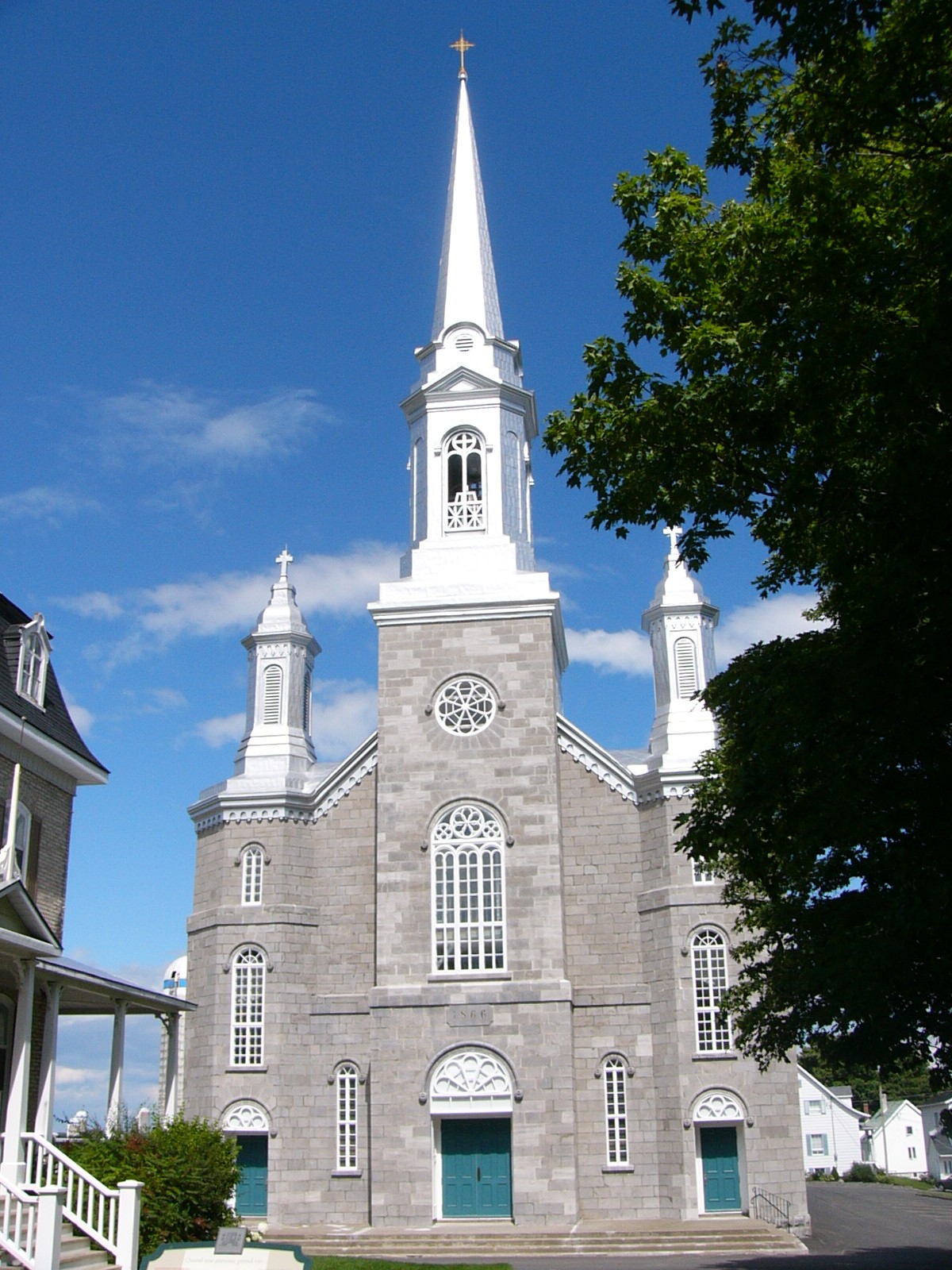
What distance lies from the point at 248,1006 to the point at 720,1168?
12257mm

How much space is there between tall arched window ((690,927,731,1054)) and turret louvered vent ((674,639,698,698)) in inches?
281

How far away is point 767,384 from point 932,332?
2423 millimetres

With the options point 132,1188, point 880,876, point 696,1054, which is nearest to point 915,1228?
point 696,1054

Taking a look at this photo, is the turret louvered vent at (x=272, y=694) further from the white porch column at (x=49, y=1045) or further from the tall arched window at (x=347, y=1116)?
the white porch column at (x=49, y=1045)

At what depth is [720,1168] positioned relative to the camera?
3027 centimetres

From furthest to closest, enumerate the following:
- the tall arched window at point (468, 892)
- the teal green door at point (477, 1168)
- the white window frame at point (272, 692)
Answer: the white window frame at point (272, 692) < the tall arched window at point (468, 892) < the teal green door at point (477, 1168)

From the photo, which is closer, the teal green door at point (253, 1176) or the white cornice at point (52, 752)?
the white cornice at point (52, 752)

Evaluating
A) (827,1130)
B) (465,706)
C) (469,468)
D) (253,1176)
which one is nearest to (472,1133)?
(253,1176)

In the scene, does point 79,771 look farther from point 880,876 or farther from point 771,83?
point 771,83

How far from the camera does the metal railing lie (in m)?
29.3

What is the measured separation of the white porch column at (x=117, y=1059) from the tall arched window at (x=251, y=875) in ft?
34.1

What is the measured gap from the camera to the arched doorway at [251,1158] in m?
31.4

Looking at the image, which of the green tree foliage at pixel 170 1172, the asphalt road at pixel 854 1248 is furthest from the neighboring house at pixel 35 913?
the asphalt road at pixel 854 1248

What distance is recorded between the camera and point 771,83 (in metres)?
13.9
